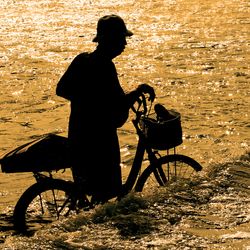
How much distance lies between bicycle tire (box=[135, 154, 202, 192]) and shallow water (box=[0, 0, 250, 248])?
1.27 m

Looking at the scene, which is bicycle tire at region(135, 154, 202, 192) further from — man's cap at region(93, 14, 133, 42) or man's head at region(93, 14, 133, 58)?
man's cap at region(93, 14, 133, 42)

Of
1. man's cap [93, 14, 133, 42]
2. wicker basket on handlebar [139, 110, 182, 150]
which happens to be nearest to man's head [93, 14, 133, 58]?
Answer: man's cap [93, 14, 133, 42]

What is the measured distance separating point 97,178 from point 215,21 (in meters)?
14.6

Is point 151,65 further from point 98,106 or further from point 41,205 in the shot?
point 41,205

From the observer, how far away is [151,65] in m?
15.3

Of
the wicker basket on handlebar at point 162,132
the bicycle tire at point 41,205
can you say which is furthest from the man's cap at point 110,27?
the bicycle tire at point 41,205

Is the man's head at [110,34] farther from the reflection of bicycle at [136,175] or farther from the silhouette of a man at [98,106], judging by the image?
the reflection of bicycle at [136,175]

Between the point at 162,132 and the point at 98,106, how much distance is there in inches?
25.0

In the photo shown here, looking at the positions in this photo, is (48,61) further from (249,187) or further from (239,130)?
(249,187)

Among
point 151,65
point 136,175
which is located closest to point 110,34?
point 136,175

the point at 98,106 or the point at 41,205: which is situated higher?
the point at 98,106

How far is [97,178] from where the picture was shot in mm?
6590

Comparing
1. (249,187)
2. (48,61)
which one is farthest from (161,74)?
(249,187)

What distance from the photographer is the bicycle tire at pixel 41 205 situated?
6.03 meters
